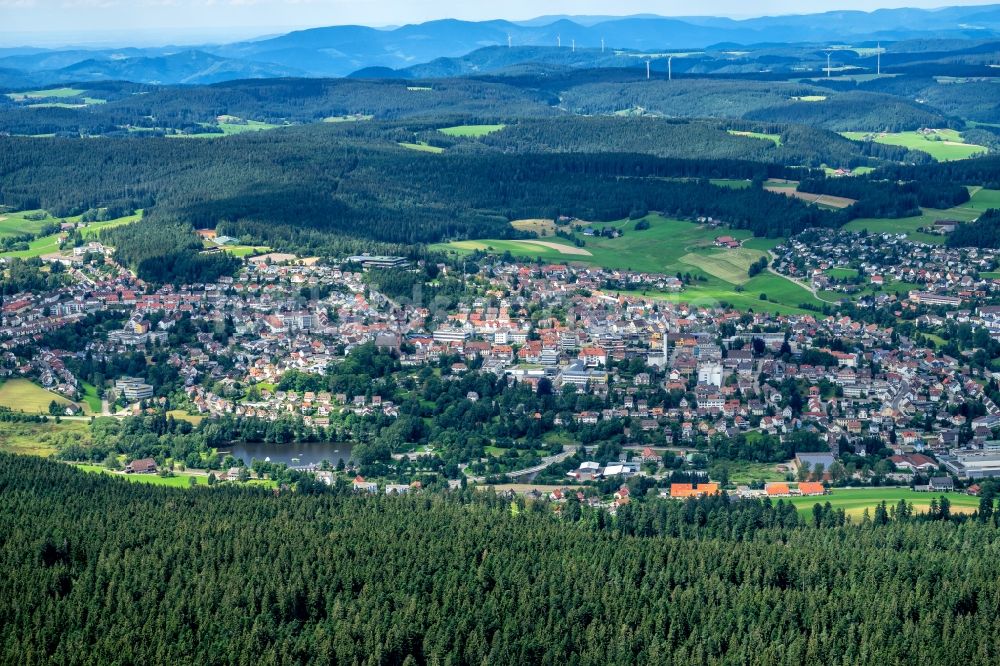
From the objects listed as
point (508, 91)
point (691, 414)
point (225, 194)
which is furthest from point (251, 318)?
point (508, 91)

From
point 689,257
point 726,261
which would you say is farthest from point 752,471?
point 689,257

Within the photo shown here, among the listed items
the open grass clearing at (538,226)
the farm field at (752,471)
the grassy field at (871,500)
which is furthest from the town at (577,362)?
the open grass clearing at (538,226)

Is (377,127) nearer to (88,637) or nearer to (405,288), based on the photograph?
(405,288)

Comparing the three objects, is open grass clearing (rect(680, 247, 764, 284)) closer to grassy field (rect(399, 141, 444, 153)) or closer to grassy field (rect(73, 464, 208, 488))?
grassy field (rect(73, 464, 208, 488))

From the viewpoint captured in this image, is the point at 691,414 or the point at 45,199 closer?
the point at 691,414

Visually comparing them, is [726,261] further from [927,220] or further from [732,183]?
[732,183]

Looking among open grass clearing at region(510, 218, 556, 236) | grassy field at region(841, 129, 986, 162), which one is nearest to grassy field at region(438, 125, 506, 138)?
grassy field at region(841, 129, 986, 162)
